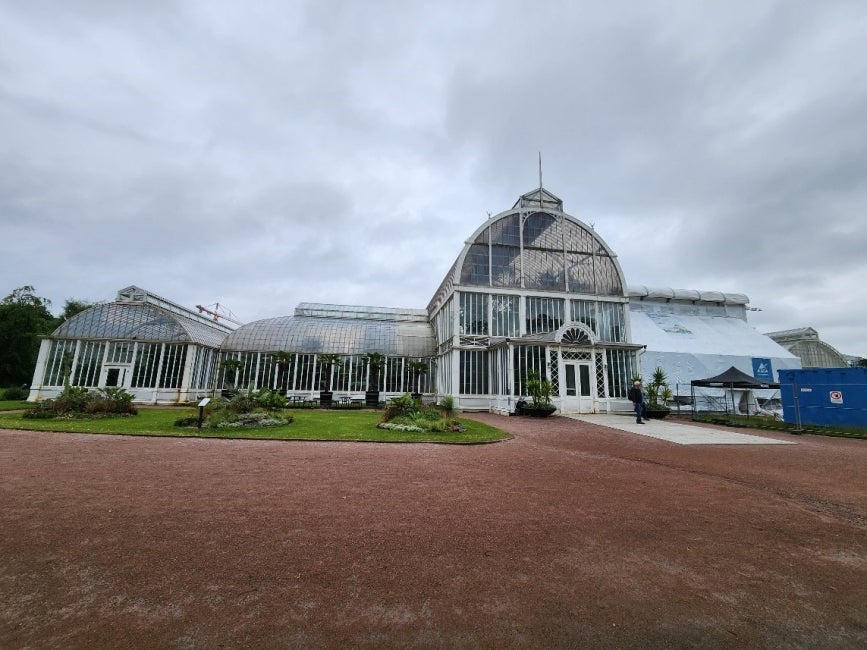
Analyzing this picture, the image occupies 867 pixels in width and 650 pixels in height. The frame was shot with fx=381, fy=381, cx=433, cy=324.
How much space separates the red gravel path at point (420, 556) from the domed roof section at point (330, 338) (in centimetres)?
2341

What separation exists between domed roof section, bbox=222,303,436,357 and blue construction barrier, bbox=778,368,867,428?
22867 millimetres

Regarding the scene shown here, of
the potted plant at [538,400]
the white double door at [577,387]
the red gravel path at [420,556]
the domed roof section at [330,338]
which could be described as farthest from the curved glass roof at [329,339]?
the red gravel path at [420,556]

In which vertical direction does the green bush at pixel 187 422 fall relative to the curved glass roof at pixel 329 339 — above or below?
below

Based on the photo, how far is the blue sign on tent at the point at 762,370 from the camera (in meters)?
36.6

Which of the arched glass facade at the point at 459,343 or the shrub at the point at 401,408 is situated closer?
the shrub at the point at 401,408

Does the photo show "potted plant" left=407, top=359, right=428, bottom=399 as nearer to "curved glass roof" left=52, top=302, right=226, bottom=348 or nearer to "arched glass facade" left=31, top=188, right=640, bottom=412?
"arched glass facade" left=31, top=188, right=640, bottom=412

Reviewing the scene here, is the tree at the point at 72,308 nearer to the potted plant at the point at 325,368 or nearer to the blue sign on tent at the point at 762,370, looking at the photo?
the potted plant at the point at 325,368

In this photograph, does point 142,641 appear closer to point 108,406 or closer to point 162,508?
point 162,508

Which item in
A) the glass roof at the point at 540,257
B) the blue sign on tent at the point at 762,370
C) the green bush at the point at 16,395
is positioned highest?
the glass roof at the point at 540,257

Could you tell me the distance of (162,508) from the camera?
5.60 meters

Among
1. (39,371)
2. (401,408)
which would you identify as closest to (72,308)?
(39,371)

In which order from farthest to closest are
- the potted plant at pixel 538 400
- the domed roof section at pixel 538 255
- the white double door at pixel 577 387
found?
1. the domed roof section at pixel 538 255
2. the white double door at pixel 577 387
3. the potted plant at pixel 538 400

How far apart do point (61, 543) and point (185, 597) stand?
91.4 inches

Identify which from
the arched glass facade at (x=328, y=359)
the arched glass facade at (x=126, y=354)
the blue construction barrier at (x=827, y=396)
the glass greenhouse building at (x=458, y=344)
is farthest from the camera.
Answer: the arched glass facade at (x=328, y=359)
